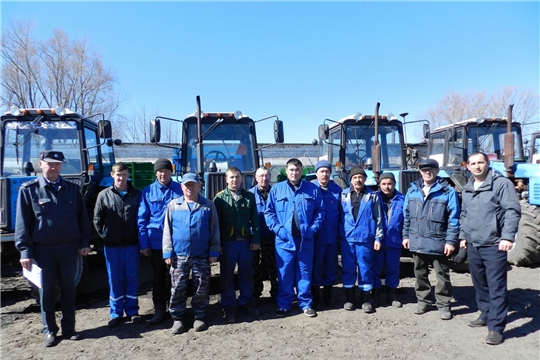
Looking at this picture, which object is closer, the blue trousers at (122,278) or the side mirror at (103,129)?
the blue trousers at (122,278)

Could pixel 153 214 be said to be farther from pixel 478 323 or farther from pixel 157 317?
pixel 478 323

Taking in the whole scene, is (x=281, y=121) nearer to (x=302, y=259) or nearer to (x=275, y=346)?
(x=302, y=259)

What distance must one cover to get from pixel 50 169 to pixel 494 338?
4.32 meters

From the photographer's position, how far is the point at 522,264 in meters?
5.63

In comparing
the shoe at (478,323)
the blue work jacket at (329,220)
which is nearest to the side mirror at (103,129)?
the blue work jacket at (329,220)

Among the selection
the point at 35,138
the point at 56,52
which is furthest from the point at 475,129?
the point at 56,52

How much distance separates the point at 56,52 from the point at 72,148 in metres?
20.1

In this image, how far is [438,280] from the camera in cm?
385

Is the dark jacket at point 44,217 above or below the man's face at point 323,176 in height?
below

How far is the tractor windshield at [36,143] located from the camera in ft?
17.0

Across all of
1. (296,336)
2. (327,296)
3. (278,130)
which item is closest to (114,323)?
(296,336)

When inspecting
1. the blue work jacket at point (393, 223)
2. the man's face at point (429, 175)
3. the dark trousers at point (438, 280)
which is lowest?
the dark trousers at point (438, 280)

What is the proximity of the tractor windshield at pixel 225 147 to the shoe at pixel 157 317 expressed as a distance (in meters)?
2.59

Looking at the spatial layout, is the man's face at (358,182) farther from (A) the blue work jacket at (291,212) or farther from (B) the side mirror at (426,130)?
(B) the side mirror at (426,130)
